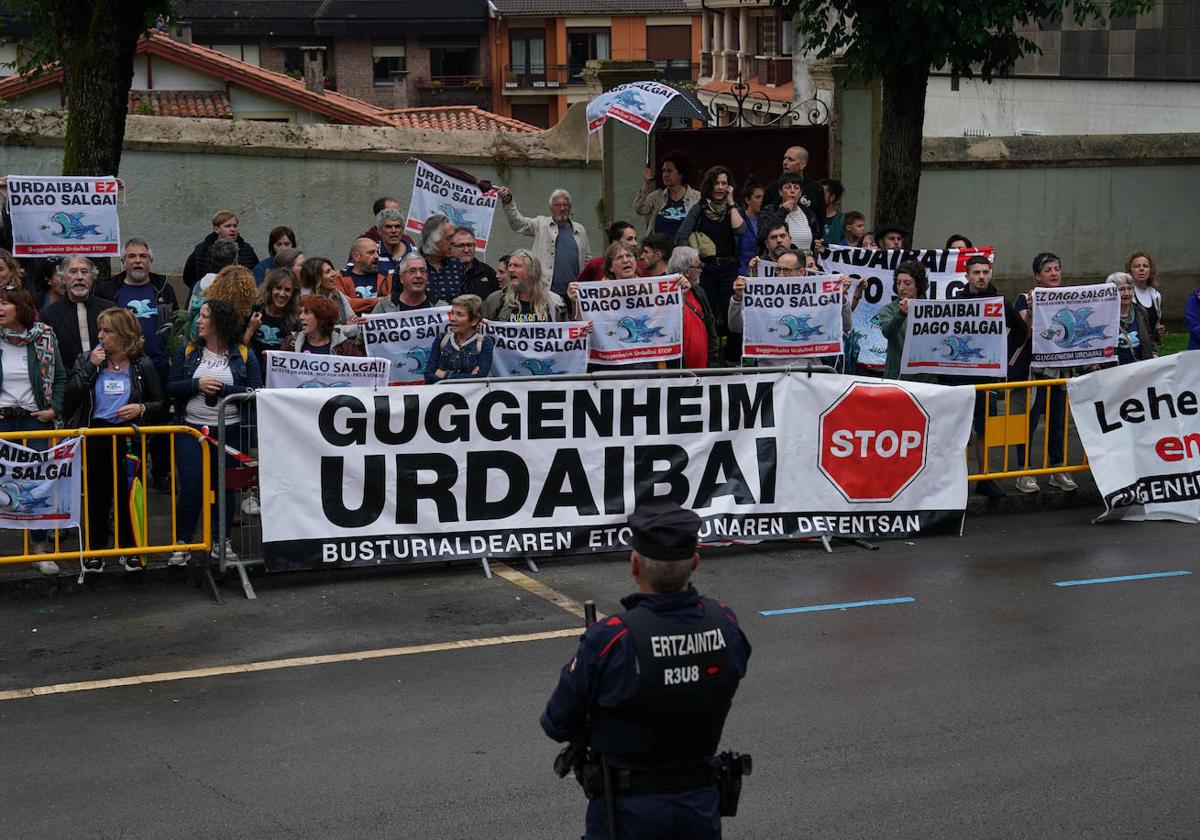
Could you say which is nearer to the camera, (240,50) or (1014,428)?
(1014,428)

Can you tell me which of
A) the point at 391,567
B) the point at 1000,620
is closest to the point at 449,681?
the point at 391,567

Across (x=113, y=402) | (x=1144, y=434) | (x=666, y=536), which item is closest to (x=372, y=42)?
(x=1144, y=434)

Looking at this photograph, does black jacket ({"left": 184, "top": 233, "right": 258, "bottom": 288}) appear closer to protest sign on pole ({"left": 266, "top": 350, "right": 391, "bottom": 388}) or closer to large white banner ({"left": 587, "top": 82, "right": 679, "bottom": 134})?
protest sign on pole ({"left": 266, "top": 350, "right": 391, "bottom": 388})

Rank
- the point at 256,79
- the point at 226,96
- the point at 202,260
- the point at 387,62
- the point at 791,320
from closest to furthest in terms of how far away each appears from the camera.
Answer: the point at 791,320 → the point at 202,260 → the point at 256,79 → the point at 226,96 → the point at 387,62

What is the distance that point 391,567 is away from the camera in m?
10.7

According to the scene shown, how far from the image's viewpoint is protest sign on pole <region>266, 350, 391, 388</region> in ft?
34.2

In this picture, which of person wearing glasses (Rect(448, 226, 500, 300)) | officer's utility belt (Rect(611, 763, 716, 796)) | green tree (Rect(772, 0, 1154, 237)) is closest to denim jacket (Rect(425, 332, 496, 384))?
person wearing glasses (Rect(448, 226, 500, 300))

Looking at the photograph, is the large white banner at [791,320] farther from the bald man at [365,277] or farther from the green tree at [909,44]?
the green tree at [909,44]

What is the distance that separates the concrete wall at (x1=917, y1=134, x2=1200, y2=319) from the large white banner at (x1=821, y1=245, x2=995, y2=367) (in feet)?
21.9

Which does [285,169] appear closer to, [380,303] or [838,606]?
[380,303]

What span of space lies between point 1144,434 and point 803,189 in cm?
456

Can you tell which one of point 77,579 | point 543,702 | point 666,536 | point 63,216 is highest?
point 63,216

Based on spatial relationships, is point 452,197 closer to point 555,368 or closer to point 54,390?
point 555,368

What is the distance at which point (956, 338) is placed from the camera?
12.5 m
